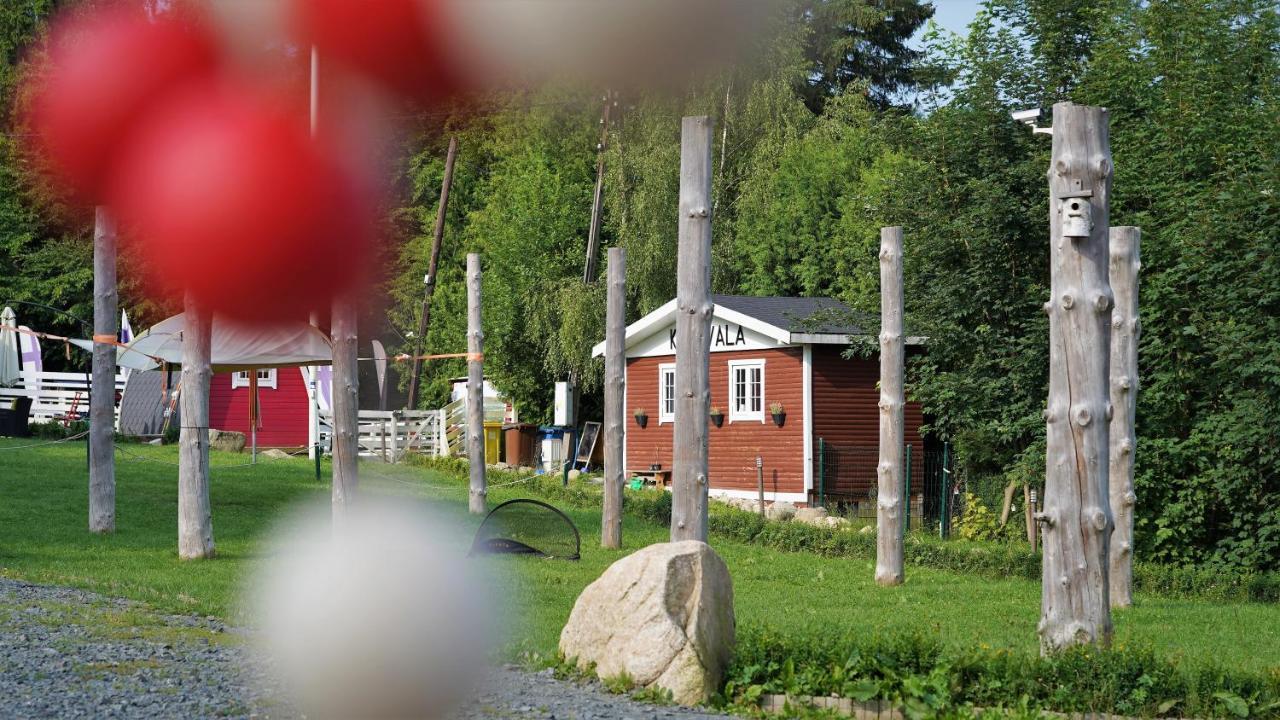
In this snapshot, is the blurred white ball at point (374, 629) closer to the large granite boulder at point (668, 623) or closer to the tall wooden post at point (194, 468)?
the large granite boulder at point (668, 623)

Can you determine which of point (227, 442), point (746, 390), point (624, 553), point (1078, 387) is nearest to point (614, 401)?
point (624, 553)

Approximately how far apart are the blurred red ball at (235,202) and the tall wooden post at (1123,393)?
36.6 ft

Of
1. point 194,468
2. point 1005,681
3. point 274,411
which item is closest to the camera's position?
point 1005,681

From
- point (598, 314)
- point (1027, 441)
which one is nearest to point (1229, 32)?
point (1027, 441)

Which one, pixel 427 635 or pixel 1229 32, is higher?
pixel 1229 32

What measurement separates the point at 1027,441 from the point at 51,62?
18.6 m

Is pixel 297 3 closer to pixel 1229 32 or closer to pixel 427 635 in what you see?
pixel 427 635

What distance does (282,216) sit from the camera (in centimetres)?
106

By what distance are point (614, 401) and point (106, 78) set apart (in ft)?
48.6

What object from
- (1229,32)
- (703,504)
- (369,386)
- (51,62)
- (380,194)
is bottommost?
(703,504)

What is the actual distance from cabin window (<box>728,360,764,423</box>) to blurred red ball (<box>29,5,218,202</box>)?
2500cm

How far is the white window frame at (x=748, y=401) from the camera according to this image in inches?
1024

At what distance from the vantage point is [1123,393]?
11898 millimetres

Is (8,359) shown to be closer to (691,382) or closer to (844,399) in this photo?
(844,399)
